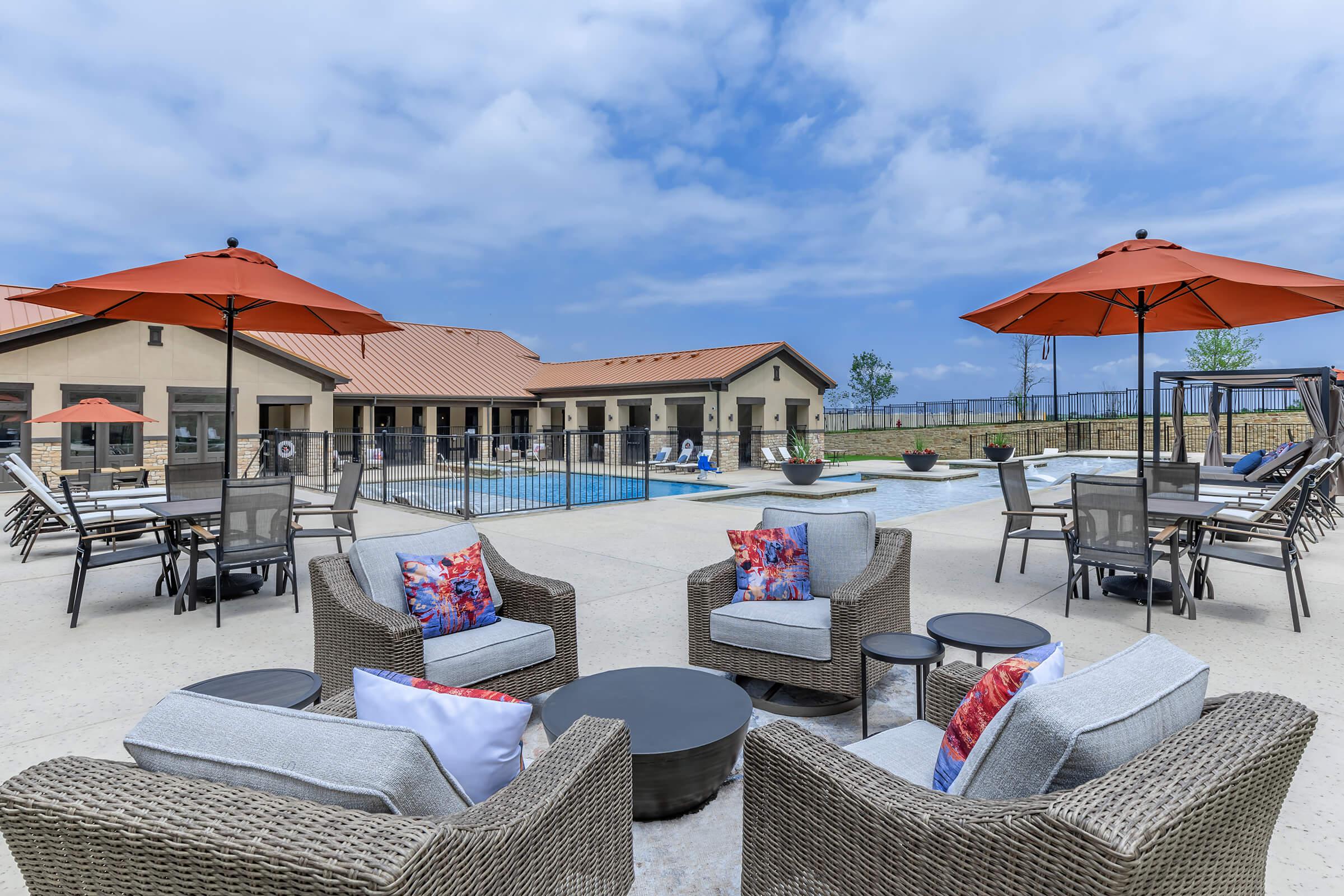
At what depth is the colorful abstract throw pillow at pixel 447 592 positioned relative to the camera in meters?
3.48

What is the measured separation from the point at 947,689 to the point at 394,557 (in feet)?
9.05

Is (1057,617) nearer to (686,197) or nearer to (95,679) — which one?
(95,679)

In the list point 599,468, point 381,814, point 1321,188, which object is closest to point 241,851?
point 381,814

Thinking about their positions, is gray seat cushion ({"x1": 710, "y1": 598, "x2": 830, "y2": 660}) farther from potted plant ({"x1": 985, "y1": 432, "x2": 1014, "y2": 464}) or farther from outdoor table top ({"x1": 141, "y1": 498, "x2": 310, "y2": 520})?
potted plant ({"x1": 985, "y1": 432, "x2": 1014, "y2": 464})

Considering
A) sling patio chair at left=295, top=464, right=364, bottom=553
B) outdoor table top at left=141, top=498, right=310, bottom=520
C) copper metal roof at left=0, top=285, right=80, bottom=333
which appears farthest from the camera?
copper metal roof at left=0, top=285, right=80, bottom=333

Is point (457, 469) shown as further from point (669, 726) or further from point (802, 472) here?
point (669, 726)

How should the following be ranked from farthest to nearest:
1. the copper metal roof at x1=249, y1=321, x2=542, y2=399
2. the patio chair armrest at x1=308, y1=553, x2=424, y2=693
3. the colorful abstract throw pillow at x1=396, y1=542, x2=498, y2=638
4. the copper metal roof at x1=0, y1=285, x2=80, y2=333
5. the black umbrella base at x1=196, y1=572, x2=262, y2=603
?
the copper metal roof at x1=249, y1=321, x2=542, y2=399 < the copper metal roof at x1=0, y1=285, x2=80, y2=333 < the black umbrella base at x1=196, y1=572, x2=262, y2=603 < the colorful abstract throw pillow at x1=396, y1=542, x2=498, y2=638 < the patio chair armrest at x1=308, y1=553, x2=424, y2=693

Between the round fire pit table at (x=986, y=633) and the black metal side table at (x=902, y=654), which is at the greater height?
the round fire pit table at (x=986, y=633)

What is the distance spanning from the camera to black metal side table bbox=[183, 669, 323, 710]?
2361 millimetres

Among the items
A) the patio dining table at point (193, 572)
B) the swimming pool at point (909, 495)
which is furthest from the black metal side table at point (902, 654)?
the swimming pool at point (909, 495)

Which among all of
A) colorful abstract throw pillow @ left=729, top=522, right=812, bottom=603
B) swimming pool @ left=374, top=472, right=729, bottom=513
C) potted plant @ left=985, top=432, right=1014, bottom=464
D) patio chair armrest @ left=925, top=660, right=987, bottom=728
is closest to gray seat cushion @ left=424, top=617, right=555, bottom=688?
colorful abstract throw pillow @ left=729, top=522, right=812, bottom=603

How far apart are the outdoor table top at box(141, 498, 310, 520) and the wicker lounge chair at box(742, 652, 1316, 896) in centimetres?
537

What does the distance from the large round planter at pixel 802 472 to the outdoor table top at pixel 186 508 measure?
11.3 m

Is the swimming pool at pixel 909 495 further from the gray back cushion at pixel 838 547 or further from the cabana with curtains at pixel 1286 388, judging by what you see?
the gray back cushion at pixel 838 547
